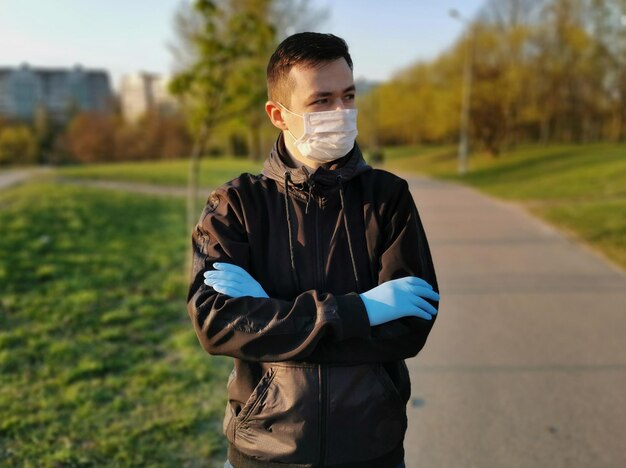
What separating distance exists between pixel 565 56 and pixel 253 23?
34.6m

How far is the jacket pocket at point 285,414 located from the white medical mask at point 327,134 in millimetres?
660

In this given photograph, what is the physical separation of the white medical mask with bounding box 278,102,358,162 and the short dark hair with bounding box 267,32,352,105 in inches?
3.1

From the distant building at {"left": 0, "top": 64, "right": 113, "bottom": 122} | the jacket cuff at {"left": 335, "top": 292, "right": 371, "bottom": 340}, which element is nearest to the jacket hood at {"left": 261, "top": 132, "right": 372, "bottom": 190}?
the jacket cuff at {"left": 335, "top": 292, "right": 371, "bottom": 340}

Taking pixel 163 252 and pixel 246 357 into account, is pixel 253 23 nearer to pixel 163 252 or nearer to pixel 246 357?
pixel 163 252

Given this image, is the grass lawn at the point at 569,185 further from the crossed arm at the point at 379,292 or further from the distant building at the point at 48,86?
the distant building at the point at 48,86

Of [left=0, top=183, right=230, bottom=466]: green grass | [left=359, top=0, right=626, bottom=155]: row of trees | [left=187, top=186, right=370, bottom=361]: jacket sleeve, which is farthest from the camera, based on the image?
[left=359, top=0, right=626, bottom=155]: row of trees

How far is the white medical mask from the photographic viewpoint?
1.71 metres

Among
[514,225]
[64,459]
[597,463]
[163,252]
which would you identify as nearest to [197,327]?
[64,459]

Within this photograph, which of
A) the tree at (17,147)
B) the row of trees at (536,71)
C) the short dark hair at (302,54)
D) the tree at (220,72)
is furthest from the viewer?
the tree at (17,147)

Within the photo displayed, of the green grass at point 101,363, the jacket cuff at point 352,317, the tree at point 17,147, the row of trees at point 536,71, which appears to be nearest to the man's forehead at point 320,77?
the jacket cuff at point 352,317

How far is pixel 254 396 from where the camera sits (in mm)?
1654

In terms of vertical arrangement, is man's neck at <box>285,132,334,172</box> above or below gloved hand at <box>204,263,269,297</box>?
above

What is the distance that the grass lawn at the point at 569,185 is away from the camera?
33.1ft

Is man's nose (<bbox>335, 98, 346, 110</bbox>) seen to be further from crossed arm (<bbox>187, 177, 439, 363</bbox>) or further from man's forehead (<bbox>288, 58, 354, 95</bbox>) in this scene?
crossed arm (<bbox>187, 177, 439, 363</bbox>)
